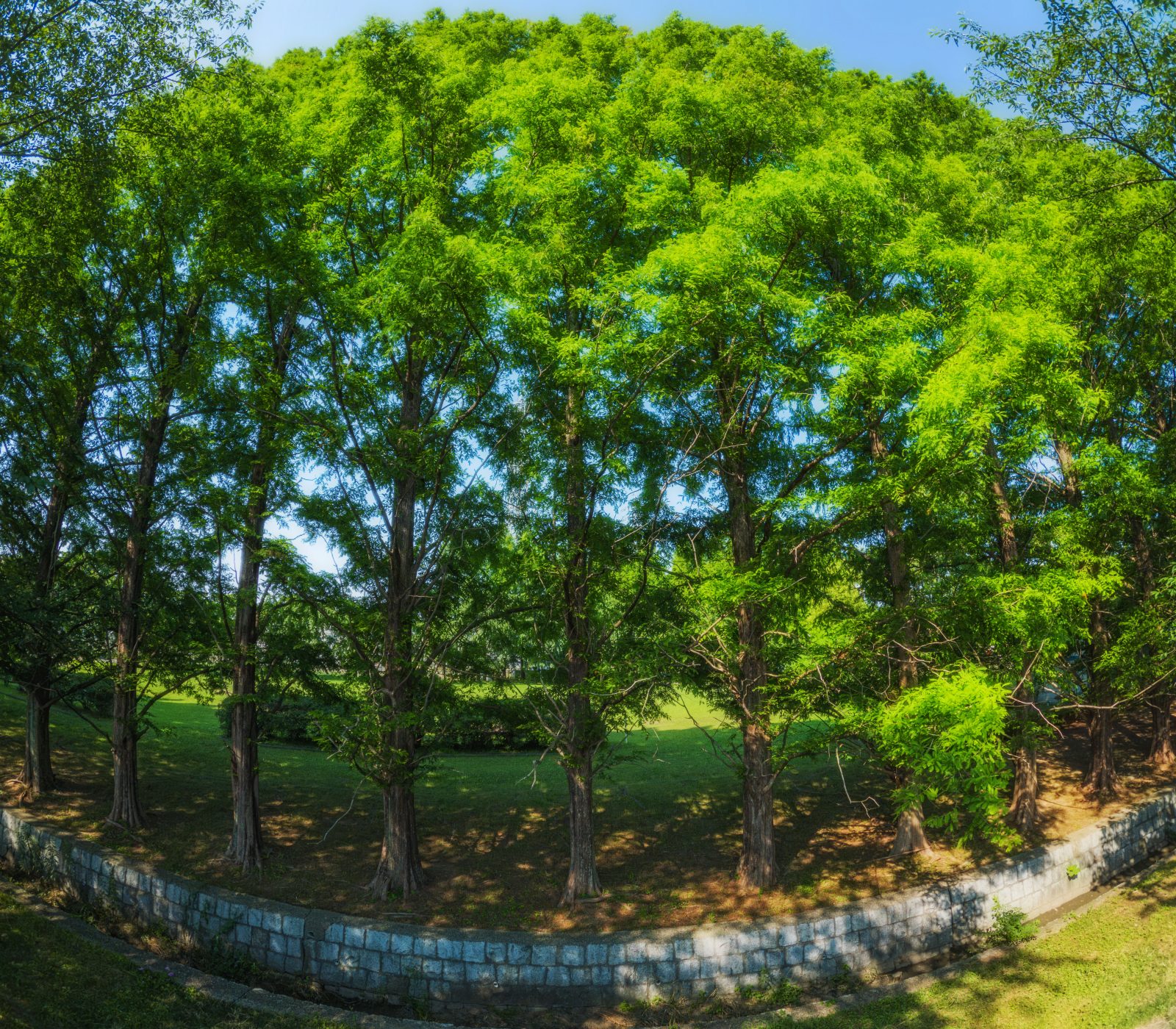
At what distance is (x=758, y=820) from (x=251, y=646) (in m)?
7.40

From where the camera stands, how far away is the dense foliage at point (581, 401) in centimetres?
952

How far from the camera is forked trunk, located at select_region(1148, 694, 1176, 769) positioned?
15.6 m

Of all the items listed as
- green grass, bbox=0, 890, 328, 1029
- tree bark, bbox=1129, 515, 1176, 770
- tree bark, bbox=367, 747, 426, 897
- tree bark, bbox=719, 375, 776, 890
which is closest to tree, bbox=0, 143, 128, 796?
green grass, bbox=0, 890, 328, 1029

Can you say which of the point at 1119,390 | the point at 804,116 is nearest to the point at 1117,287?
the point at 1119,390

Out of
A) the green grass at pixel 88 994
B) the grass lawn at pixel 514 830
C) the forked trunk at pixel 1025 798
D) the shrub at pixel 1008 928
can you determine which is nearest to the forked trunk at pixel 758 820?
the grass lawn at pixel 514 830

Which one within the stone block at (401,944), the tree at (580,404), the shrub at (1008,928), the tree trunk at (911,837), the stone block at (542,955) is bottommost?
the shrub at (1008,928)

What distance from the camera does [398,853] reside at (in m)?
10.7

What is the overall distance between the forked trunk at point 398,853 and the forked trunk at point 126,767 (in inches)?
165

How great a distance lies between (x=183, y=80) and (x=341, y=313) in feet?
10.6

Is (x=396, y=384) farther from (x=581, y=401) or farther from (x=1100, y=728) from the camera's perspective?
(x=1100, y=728)

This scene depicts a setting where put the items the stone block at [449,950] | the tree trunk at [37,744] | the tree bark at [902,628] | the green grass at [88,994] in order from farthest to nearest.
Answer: the tree trunk at [37,744] < the tree bark at [902,628] < the stone block at [449,950] < the green grass at [88,994]

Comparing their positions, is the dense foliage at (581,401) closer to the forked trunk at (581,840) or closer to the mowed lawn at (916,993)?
the forked trunk at (581,840)

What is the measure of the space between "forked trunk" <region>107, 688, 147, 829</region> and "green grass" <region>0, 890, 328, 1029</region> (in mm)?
2815

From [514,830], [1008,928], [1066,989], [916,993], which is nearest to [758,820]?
[916,993]
